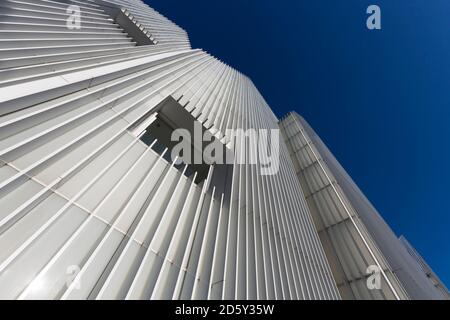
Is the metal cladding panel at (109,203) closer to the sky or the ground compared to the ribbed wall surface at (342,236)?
closer to the ground

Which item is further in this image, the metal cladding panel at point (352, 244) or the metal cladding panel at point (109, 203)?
the metal cladding panel at point (352, 244)

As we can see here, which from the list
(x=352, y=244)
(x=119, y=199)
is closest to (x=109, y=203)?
(x=119, y=199)

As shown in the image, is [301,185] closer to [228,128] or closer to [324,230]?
[324,230]

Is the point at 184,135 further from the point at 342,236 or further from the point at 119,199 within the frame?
the point at 342,236

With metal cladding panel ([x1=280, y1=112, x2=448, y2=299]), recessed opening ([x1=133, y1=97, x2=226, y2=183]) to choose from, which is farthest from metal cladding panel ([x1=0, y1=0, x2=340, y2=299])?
metal cladding panel ([x1=280, y1=112, x2=448, y2=299])

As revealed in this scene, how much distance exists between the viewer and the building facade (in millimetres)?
2961

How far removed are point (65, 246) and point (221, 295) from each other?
274cm

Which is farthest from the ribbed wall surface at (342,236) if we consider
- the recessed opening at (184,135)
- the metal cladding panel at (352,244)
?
the recessed opening at (184,135)

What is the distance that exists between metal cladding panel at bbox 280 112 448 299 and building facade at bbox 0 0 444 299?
0.13 metres

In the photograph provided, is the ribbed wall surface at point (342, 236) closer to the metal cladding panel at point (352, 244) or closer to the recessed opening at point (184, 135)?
the metal cladding panel at point (352, 244)

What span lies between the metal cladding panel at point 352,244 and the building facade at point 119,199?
0.13 metres

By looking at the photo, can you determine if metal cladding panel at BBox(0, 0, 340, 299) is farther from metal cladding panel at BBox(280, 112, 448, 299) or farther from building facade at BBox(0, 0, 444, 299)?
metal cladding panel at BBox(280, 112, 448, 299)

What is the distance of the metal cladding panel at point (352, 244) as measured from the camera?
879cm
